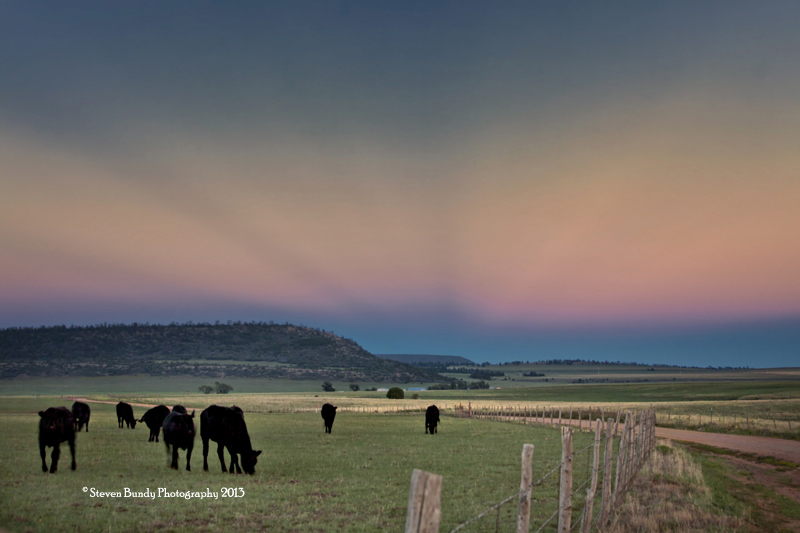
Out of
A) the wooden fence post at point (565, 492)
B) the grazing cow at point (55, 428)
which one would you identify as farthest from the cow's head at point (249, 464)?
the wooden fence post at point (565, 492)

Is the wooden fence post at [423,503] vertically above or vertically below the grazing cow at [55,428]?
above

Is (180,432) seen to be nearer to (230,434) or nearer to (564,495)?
(230,434)

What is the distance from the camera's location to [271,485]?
1417cm

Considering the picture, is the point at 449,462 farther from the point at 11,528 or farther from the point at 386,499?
the point at 11,528

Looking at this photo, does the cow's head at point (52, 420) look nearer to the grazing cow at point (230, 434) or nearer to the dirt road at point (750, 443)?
the grazing cow at point (230, 434)

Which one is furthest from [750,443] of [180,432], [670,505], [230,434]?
[180,432]

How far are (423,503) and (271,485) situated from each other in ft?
39.1

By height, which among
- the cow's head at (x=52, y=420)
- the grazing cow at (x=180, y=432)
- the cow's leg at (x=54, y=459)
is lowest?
the cow's leg at (x=54, y=459)

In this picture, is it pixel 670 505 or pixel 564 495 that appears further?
pixel 670 505

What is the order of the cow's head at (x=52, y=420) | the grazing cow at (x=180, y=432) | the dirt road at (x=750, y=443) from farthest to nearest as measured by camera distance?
the dirt road at (x=750, y=443), the grazing cow at (x=180, y=432), the cow's head at (x=52, y=420)

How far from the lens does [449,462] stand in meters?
19.4

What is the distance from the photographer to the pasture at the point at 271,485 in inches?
411

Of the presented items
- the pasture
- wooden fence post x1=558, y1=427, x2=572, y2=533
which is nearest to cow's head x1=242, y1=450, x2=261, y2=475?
the pasture

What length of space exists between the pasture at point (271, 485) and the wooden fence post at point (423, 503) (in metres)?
7.43
